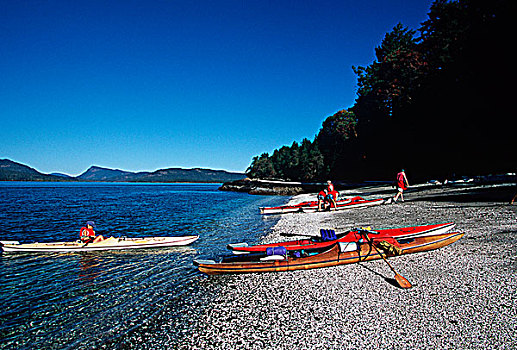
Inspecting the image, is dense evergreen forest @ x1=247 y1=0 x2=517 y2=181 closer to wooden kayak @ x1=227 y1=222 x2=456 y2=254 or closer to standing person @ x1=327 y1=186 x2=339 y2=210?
standing person @ x1=327 y1=186 x2=339 y2=210

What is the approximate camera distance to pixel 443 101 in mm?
38750

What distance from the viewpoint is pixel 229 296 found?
8.71 metres

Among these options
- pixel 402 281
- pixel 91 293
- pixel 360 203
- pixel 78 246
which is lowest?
pixel 91 293

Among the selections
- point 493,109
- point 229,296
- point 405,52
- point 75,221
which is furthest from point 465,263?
point 405,52

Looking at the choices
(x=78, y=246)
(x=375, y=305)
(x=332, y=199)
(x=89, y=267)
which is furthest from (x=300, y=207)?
(x=375, y=305)

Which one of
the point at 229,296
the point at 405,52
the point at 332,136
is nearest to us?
the point at 229,296

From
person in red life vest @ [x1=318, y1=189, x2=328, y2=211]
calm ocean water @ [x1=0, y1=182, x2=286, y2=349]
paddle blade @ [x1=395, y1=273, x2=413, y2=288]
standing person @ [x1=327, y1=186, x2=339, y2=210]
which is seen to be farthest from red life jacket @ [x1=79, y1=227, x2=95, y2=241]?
standing person @ [x1=327, y1=186, x2=339, y2=210]

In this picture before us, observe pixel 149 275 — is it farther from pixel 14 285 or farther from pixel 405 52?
pixel 405 52

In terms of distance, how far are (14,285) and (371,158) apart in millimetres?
68164

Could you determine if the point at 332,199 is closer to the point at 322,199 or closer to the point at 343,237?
the point at 322,199

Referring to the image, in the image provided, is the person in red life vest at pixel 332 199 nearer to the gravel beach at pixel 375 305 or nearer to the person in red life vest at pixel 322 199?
the person in red life vest at pixel 322 199

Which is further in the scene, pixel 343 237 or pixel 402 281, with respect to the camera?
pixel 343 237

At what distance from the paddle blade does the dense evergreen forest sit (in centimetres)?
2707

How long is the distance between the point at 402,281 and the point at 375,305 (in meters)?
1.50
